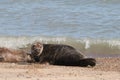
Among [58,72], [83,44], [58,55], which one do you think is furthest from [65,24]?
[58,72]

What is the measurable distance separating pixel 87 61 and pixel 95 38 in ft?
11.7

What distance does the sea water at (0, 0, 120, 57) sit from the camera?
1338 centimetres

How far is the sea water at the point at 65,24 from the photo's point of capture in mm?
13383

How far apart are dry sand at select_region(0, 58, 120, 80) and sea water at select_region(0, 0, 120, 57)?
2.29 m

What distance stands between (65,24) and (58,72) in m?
6.25

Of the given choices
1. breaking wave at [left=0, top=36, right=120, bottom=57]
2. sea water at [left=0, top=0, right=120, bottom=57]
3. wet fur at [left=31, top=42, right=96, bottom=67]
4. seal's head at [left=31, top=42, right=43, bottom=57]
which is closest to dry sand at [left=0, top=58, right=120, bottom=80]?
wet fur at [left=31, top=42, right=96, bottom=67]

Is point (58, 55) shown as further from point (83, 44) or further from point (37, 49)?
point (83, 44)

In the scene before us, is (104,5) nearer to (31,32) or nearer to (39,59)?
(31,32)

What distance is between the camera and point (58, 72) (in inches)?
367

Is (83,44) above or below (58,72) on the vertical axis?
below

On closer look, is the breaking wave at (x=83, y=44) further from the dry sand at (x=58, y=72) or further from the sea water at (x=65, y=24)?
the dry sand at (x=58, y=72)

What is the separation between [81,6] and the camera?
1870 cm

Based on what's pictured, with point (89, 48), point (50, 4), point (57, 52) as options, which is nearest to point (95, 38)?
point (89, 48)

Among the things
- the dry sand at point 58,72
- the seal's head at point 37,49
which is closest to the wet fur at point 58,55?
the seal's head at point 37,49
